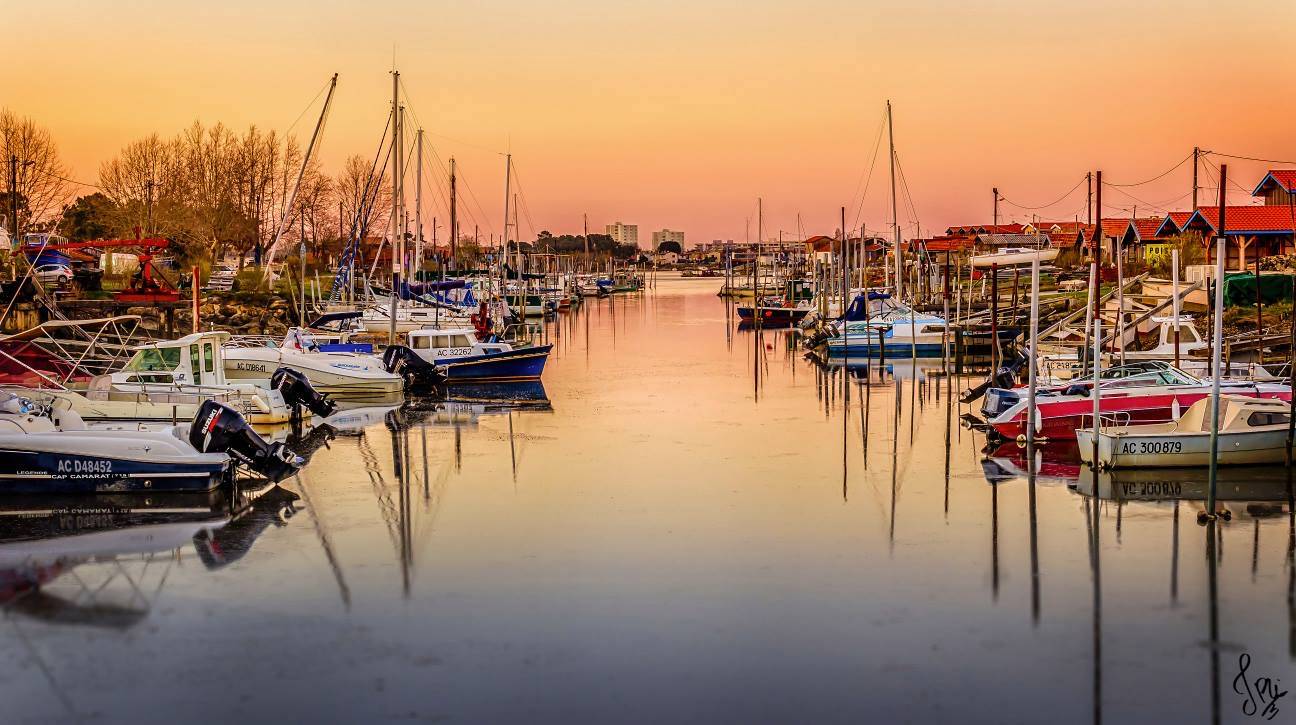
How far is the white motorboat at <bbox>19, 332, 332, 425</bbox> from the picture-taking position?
26.6 m

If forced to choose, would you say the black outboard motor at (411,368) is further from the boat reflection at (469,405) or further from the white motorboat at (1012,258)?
the white motorboat at (1012,258)

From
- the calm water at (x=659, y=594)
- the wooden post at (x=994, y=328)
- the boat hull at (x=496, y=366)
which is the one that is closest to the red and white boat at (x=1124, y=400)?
the calm water at (x=659, y=594)

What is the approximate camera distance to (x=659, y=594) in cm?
1683

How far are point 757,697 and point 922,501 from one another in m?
10.5

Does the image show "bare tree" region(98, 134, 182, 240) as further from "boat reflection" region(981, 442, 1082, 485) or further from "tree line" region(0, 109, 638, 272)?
"boat reflection" region(981, 442, 1082, 485)

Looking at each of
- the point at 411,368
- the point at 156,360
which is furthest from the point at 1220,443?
the point at 411,368

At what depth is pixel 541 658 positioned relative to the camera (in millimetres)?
14328

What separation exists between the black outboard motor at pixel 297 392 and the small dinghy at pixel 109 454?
8443 mm

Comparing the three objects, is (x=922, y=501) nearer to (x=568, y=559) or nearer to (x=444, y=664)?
(x=568, y=559)

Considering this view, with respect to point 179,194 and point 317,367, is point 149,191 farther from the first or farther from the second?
point 317,367

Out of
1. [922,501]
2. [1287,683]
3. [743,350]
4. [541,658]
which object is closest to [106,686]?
[541,658]
